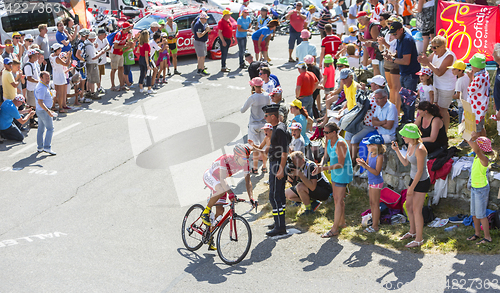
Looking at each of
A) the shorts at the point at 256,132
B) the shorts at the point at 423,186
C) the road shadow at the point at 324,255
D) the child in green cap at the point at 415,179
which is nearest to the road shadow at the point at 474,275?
the child in green cap at the point at 415,179

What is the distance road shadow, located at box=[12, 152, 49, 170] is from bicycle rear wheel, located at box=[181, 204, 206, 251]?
15.5ft

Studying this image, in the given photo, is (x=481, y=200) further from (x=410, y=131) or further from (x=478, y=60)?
(x=478, y=60)

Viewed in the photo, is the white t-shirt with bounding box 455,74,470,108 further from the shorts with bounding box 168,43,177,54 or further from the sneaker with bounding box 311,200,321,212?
the shorts with bounding box 168,43,177,54

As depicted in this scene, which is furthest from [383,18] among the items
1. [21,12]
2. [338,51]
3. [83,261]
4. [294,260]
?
[21,12]

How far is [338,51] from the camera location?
13.9 metres

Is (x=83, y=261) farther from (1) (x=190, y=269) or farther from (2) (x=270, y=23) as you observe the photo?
(2) (x=270, y=23)

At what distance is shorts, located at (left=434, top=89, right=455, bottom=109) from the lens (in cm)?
879

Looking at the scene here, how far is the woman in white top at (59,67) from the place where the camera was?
13.4 meters

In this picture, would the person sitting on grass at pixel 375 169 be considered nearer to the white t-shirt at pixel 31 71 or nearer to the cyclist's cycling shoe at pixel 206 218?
the cyclist's cycling shoe at pixel 206 218

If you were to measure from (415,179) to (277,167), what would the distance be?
210 centimetres

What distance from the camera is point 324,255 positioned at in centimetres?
731

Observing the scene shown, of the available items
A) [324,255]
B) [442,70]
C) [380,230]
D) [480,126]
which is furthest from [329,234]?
[442,70]

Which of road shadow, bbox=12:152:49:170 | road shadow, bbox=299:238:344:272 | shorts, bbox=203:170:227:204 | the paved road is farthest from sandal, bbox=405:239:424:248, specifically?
road shadow, bbox=12:152:49:170

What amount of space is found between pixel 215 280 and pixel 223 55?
37.8 ft
